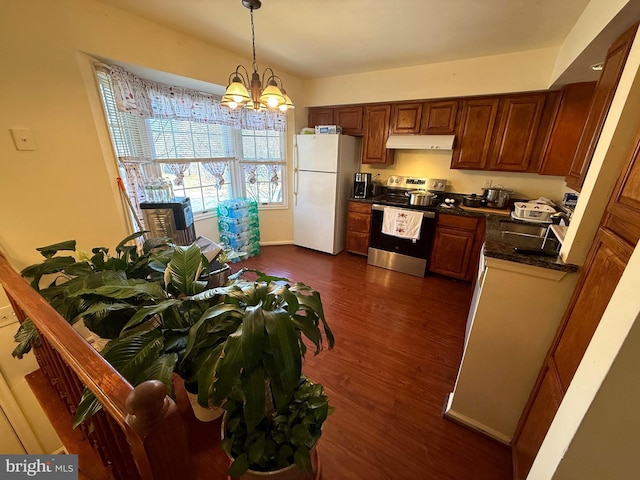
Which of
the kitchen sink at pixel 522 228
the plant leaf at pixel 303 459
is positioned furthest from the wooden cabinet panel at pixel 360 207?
the plant leaf at pixel 303 459

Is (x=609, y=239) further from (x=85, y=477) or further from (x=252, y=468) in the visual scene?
(x=85, y=477)

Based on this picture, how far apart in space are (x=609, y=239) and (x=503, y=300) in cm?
49

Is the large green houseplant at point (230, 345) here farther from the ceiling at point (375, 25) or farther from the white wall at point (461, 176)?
the white wall at point (461, 176)

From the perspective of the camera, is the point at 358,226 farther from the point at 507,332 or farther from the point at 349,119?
the point at 507,332

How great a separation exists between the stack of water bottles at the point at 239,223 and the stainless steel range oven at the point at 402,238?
1.66m

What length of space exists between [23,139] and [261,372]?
7.20 feet

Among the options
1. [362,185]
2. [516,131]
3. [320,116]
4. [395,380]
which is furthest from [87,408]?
[320,116]

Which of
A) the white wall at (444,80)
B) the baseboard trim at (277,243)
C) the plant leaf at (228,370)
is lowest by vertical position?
the baseboard trim at (277,243)

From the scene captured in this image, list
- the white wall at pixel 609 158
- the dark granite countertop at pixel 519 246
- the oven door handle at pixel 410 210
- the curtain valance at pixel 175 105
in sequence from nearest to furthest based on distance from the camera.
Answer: the white wall at pixel 609 158
the dark granite countertop at pixel 519 246
the curtain valance at pixel 175 105
the oven door handle at pixel 410 210

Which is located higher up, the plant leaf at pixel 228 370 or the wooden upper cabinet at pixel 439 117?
the wooden upper cabinet at pixel 439 117

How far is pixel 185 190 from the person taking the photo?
3078 mm

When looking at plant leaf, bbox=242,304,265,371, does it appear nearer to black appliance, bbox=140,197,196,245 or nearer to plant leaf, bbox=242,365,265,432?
plant leaf, bbox=242,365,265,432

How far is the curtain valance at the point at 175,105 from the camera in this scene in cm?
211

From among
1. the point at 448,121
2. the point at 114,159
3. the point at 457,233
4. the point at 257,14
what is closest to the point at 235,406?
the point at 114,159
